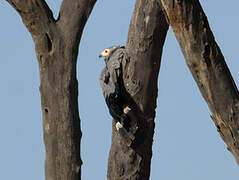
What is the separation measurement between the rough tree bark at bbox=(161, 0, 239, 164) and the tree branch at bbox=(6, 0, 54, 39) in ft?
7.77

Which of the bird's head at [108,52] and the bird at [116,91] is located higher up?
the bird's head at [108,52]

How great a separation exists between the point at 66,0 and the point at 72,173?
1.78 metres

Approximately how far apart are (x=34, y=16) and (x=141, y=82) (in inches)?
53.5

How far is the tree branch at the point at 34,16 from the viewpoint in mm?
6570

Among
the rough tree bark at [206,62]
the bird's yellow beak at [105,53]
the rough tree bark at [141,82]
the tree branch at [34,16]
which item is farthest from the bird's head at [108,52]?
the rough tree bark at [206,62]

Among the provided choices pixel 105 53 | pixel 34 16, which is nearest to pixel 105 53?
pixel 105 53

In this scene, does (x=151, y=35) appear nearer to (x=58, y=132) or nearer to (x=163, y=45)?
(x=163, y=45)

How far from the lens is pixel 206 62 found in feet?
14.6

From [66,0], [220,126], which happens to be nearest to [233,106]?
[220,126]

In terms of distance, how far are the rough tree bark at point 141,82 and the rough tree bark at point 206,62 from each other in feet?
4.40

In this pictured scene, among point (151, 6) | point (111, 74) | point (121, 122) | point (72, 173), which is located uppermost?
point (151, 6)

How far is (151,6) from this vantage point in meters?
5.76

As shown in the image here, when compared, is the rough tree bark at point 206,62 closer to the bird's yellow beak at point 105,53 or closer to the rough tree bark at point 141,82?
the rough tree bark at point 141,82

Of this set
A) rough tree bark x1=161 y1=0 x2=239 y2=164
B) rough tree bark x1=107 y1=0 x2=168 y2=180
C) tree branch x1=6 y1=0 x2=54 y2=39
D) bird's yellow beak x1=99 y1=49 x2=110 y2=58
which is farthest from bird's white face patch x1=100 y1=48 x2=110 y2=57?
rough tree bark x1=161 y1=0 x2=239 y2=164
